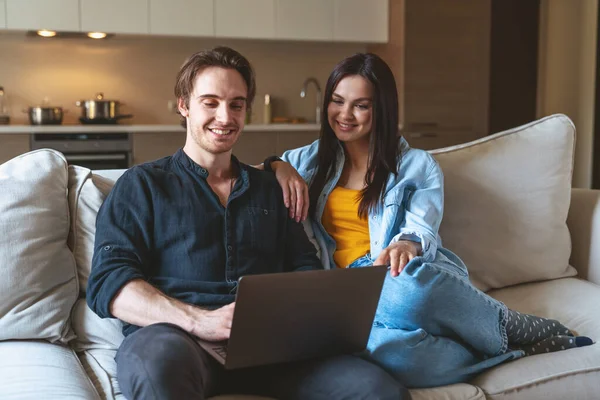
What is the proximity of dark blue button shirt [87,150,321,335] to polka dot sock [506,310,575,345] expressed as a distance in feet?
1.88

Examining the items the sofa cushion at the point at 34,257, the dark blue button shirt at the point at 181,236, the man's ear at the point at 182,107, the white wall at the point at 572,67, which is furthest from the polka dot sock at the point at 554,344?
the white wall at the point at 572,67

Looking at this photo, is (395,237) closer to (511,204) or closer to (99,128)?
(511,204)

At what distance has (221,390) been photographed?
5.51 feet

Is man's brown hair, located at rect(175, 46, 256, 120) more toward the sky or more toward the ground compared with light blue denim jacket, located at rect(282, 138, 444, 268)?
more toward the sky

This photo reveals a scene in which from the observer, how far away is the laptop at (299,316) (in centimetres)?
148

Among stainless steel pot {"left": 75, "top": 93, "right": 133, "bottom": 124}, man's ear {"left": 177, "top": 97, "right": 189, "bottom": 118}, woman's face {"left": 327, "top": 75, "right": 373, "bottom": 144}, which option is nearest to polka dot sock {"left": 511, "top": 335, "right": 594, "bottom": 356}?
woman's face {"left": 327, "top": 75, "right": 373, "bottom": 144}

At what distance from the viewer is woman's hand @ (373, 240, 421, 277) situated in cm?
191

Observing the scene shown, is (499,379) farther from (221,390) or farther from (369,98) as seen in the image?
(369,98)

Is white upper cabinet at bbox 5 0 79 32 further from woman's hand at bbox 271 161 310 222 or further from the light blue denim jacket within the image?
woman's hand at bbox 271 161 310 222

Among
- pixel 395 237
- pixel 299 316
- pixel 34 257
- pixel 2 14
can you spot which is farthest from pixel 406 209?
pixel 2 14

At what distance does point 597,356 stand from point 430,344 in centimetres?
48

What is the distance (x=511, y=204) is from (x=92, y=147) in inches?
130

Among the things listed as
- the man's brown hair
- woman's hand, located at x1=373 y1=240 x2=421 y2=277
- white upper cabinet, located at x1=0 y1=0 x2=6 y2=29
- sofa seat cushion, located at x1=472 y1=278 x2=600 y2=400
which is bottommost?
sofa seat cushion, located at x1=472 y1=278 x2=600 y2=400

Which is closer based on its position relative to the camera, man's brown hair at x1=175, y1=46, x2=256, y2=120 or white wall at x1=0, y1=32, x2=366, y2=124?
man's brown hair at x1=175, y1=46, x2=256, y2=120
